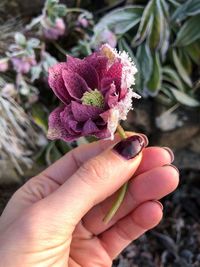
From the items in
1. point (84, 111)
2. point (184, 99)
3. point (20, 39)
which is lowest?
point (184, 99)

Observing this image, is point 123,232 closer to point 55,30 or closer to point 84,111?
point 84,111

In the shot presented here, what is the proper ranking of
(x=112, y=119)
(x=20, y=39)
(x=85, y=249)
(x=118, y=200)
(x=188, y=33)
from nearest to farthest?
(x=112, y=119), (x=118, y=200), (x=85, y=249), (x=20, y=39), (x=188, y=33)

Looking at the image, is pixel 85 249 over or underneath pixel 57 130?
underneath

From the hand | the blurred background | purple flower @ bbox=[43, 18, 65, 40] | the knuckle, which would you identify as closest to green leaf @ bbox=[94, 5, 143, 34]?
the blurred background

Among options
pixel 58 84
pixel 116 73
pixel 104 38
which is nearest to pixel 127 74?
pixel 116 73

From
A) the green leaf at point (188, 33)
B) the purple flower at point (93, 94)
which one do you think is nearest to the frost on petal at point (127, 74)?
the purple flower at point (93, 94)

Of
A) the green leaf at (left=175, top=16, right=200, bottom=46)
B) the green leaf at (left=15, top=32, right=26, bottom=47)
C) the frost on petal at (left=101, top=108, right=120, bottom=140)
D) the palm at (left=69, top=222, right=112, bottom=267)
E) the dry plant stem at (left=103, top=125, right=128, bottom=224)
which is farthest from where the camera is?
the green leaf at (left=175, top=16, right=200, bottom=46)

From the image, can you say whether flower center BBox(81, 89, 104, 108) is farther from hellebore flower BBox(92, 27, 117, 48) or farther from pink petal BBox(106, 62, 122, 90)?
hellebore flower BBox(92, 27, 117, 48)
